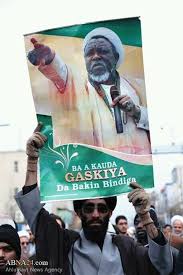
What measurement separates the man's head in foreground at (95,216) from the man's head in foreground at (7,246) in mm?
458

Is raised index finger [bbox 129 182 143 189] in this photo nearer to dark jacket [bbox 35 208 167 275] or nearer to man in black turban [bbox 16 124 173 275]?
man in black turban [bbox 16 124 173 275]

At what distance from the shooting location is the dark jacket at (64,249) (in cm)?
393

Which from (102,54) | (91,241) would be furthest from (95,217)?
(102,54)

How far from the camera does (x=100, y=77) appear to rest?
4164 mm

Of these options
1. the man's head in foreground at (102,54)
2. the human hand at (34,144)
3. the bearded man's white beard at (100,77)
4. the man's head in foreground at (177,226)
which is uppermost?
the man's head in foreground at (102,54)

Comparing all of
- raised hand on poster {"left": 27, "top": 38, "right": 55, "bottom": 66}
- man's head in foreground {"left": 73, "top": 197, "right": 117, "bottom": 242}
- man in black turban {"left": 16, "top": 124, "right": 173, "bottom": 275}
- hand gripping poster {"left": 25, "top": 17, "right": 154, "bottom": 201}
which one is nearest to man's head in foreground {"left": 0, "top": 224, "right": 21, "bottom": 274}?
man in black turban {"left": 16, "top": 124, "right": 173, "bottom": 275}

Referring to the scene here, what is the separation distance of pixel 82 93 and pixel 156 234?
3.20 feet

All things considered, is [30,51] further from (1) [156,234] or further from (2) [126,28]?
(1) [156,234]

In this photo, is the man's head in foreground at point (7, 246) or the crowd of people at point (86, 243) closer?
the crowd of people at point (86, 243)

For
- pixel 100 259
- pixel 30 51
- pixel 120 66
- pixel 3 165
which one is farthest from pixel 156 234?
pixel 3 165

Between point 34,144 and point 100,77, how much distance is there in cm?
58

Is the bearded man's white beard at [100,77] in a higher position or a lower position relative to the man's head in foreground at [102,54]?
lower

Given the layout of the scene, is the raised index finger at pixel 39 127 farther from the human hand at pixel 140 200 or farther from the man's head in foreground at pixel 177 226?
the man's head in foreground at pixel 177 226

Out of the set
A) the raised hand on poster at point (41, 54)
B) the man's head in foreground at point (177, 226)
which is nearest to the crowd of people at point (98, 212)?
the raised hand on poster at point (41, 54)
